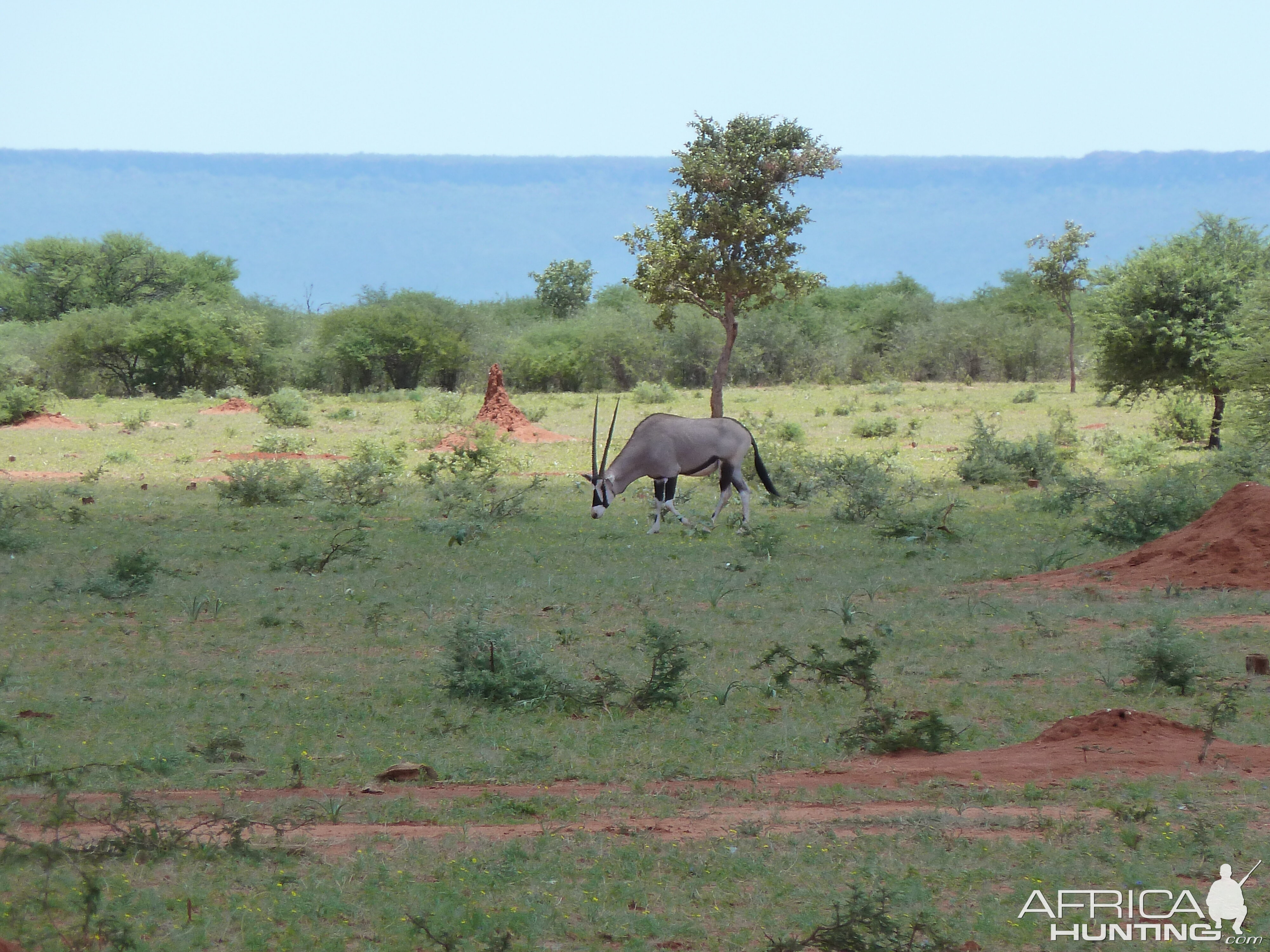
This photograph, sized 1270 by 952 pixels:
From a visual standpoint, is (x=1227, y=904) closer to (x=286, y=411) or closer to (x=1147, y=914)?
(x=1147, y=914)

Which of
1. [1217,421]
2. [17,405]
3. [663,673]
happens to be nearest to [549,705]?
[663,673]

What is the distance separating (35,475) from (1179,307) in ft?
74.8

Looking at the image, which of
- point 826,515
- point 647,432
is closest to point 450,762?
point 647,432

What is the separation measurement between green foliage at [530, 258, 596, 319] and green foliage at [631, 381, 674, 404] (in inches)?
1320

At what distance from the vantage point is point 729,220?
90.4 ft

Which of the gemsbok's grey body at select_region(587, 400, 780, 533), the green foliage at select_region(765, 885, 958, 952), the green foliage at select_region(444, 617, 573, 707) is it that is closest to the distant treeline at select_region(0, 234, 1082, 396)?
A: the gemsbok's grey body at select_region(587, 400, 780, 533)

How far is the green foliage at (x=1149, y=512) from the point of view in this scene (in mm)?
15055

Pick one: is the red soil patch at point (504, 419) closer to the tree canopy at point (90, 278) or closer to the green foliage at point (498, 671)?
the green foliage at point (498, 671)

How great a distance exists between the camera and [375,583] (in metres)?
12.8

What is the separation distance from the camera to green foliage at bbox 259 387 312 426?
32.4m

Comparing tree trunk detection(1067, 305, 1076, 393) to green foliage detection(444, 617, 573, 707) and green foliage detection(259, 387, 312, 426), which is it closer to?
green foliage detection(259, 387, 312, 426)

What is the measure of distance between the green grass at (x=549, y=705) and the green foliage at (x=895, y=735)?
23 centimetres

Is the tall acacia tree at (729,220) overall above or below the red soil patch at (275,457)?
above

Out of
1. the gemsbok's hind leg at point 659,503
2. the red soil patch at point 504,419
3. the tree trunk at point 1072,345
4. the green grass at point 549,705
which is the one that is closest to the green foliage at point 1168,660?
the green grass at point 549,705
